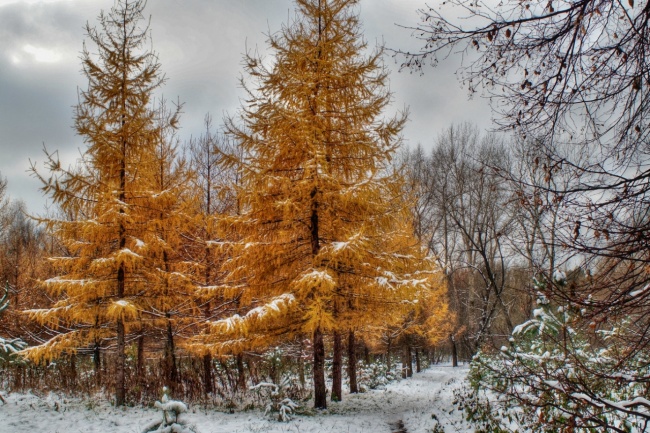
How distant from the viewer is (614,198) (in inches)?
117

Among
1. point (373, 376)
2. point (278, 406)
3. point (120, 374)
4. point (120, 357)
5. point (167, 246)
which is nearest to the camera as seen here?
point (278, 406)

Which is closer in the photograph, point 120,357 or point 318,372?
point 318,372

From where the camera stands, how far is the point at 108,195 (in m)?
9.14

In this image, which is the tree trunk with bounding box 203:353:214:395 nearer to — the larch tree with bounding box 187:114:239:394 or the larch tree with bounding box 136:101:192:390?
the larch tree with bounding box 187:114:239:394

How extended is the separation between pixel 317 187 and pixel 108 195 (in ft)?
16.8

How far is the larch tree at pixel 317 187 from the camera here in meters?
8.74

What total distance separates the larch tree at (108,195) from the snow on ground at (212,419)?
3.70ft

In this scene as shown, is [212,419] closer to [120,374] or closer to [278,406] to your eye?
[278,406]

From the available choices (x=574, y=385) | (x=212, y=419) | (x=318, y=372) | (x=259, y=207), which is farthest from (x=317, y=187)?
(x=574, y=385)

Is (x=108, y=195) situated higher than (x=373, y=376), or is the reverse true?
(x=108, y=195)

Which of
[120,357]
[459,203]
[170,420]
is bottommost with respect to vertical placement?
[120,357]

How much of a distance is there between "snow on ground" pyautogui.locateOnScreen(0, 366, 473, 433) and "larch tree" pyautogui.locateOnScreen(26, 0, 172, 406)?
1127mm

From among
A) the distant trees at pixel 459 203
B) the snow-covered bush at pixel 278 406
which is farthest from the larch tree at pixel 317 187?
the distant trees at pixel 459 203

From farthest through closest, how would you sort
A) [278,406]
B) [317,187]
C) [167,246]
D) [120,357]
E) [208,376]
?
[208,376] → [167,246] → [120,357] → [317,187] → [278,406]
